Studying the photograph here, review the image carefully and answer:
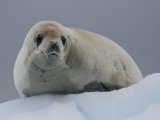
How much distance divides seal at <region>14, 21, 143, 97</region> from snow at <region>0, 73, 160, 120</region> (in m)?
0.12

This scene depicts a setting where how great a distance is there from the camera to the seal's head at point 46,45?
6.95 ft

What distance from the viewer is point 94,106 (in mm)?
2057

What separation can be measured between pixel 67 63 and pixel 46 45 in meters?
0.26

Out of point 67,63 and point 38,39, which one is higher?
point 38,39

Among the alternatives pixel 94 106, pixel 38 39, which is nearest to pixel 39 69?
pixel 38 39

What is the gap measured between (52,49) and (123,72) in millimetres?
716

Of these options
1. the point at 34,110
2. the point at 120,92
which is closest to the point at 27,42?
the point at 34,110

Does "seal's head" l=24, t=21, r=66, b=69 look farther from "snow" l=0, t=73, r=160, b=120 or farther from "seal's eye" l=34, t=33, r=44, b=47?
"snow" l=0, t=73, r=160, b=120

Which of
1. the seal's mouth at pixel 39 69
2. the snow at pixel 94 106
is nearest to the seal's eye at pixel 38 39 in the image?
the seal's mouth at pixel 39 69

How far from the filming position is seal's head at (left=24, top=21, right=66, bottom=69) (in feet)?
6.95

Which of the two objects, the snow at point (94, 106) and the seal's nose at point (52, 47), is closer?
the snow at point (94, 106)

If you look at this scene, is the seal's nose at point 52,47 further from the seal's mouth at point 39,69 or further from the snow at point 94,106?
the snow at point 94,106

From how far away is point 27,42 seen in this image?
2.28 metres

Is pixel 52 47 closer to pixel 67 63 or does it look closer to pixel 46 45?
pixel 46 45
